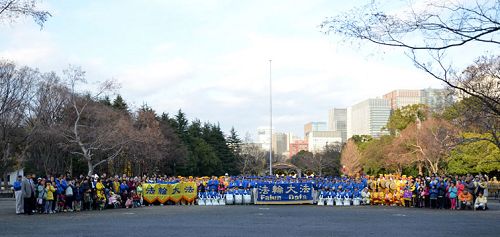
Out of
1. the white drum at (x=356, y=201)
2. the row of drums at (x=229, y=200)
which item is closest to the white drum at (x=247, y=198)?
the row of drums at (x=229, y=200)

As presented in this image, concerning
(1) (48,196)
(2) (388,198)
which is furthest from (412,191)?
(1) (48,196)

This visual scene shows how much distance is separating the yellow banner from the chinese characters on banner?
11.7 ft

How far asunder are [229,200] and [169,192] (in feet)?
10.3

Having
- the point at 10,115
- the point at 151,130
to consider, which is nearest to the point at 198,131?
the point at 151,130

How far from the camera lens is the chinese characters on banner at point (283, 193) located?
33.0 meters

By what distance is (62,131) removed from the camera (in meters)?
48.0

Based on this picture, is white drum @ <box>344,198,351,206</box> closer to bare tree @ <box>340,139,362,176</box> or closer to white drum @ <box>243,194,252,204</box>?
white drum @ <box>243,194,252,204</box>

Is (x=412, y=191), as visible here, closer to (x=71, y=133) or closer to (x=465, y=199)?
(x=465, y=199)

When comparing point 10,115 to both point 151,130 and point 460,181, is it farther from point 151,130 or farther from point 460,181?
point 460,181

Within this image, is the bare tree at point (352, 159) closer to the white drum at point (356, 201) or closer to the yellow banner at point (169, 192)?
the white drum at point (356, 201)

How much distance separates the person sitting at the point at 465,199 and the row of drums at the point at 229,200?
34.8 feet

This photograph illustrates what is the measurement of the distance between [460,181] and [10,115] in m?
29.7

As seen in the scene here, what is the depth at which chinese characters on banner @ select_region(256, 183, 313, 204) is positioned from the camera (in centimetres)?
3303

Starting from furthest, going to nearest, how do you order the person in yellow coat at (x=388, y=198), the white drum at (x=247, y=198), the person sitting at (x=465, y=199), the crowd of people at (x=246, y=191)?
the white drum at (x=247, y=198) → the person in yellow coat at (x=388, y=198) → the person sitting at (x=465, y=199) → the crowd of people at (x=246, y=191)
